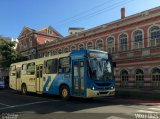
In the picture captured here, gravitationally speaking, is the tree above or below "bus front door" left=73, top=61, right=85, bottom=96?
above

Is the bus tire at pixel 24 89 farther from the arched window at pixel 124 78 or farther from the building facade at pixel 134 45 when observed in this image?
the arched window at pixel 124 78

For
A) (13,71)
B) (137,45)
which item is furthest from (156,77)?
(13,71)

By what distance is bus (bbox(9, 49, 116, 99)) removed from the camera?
51.1 feet

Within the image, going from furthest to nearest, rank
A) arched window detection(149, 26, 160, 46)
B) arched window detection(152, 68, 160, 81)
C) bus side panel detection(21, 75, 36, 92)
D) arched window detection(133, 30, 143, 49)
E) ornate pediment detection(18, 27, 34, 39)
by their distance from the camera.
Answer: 1. ornate pediment detection(18, 27, 34, 39)
2. arched window detection(133, 30, 143, 49)
3. arched window detection(149, 26, 160, 46)
4. arched window detection(152, 68, 160, 81)
5. bus side panel detection(21, 75, 36, 92)

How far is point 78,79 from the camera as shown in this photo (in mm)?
16219

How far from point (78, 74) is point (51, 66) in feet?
11.6

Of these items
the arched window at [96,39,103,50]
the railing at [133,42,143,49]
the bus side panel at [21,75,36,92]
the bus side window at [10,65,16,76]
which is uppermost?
the arched window at [96,39,103,50]

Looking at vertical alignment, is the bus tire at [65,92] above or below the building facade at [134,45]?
below

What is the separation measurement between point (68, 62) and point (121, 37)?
54.5ft

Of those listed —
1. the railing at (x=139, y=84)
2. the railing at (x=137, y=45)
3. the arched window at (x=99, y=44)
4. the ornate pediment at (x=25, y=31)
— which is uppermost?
the ornate pediment at (x=25, y=31)

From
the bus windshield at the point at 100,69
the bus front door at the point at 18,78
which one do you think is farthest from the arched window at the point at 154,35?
the bus front door at the point at 18,78

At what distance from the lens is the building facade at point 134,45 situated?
28.0 metres

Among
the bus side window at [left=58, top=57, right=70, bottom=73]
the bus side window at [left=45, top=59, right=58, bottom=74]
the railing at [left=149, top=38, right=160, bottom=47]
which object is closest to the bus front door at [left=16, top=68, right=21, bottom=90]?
the bus side window at [left=45, top=59, right=58, bottom=74]

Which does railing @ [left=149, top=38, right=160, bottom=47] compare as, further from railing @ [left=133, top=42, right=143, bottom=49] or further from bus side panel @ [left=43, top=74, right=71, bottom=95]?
bus side panel @ [left=43, top=74, right=71, bottom=95]
